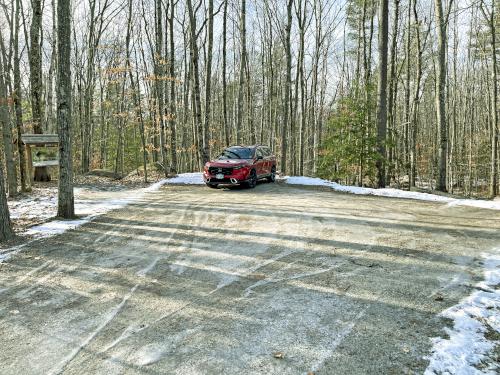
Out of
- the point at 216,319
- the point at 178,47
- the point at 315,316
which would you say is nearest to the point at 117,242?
the point at 216,319

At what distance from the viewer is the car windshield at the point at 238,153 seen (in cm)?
1511

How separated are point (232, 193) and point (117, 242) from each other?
660cm

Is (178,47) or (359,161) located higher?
(178,47)

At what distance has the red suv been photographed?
14.2 metres

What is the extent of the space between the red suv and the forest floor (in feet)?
17.9

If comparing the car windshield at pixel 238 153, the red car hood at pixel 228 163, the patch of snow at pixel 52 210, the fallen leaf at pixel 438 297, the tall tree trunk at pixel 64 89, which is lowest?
the fallen leaf at pixel 438 297

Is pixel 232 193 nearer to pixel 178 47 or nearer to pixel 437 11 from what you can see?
pixel 437 11

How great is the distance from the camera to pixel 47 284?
5270mm

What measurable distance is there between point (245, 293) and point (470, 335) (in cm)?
244

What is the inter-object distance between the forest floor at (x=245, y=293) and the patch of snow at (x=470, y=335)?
4 centimetres

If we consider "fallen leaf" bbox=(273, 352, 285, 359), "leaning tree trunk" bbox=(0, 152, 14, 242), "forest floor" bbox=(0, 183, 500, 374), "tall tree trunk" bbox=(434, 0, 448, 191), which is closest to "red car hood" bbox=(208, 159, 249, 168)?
"forest floor" bbox=(0, 183, 500, 374)

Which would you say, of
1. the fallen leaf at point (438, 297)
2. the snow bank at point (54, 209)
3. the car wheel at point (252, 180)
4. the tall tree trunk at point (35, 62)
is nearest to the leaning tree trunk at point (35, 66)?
the tall tree trunk at point (35, 62)

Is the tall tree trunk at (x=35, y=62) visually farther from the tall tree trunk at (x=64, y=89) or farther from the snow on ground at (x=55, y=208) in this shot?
the tall tree trunk at (x=64, y=89)

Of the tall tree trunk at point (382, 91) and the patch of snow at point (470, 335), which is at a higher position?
the tall tree trunk at point (382, 91)
